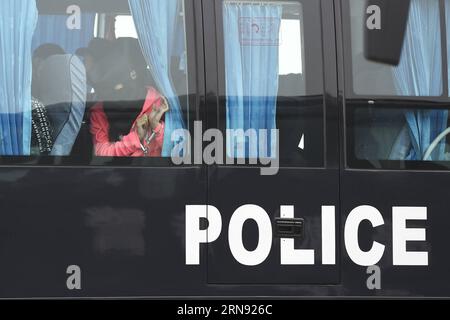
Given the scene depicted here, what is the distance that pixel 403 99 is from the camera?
19.6 feet

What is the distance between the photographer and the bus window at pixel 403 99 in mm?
5883

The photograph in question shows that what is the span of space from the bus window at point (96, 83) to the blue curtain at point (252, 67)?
27 centimetres

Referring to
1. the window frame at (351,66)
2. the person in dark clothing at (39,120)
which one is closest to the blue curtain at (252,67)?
the window frame at (351,66)

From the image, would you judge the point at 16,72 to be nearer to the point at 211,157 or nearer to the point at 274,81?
the point at 211,157

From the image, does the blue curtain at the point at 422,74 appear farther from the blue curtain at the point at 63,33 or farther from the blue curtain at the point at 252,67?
the blue curtain at the point at 63,33

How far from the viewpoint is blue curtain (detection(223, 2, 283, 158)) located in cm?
579

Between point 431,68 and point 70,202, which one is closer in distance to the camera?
point 70,202

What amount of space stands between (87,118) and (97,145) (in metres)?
0.17

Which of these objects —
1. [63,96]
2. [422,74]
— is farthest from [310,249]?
[63,96]

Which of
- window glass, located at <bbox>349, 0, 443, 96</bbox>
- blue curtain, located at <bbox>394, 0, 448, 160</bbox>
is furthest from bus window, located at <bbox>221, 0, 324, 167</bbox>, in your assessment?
blue curtain, located at <bbox>394, 0, 448, 160</bbox>

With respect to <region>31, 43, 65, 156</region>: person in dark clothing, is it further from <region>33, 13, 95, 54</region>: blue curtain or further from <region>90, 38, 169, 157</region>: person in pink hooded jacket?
<region>90, 38, 169, 157</region>: person in pink hooded jacket
